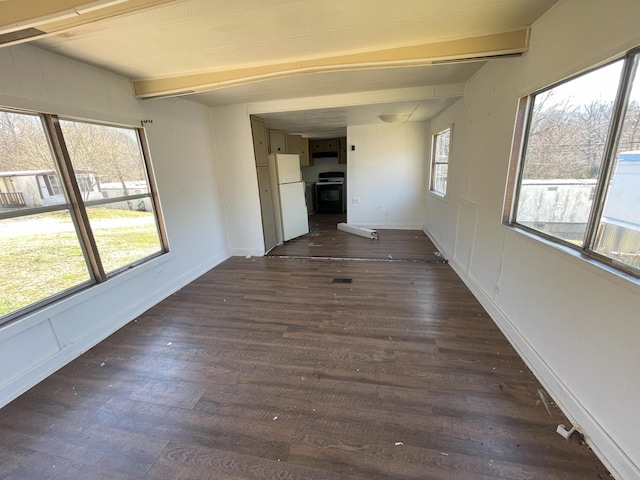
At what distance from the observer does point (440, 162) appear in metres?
4.89

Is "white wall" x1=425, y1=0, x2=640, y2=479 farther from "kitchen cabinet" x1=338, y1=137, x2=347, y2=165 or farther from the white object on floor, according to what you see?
"kitchen cabinet" x1=338, y1=137, x2=347, y2=165

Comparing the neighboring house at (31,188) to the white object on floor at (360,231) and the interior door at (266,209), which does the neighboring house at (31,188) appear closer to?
the interior door at (266,209)

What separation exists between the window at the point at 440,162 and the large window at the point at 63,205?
179 inches

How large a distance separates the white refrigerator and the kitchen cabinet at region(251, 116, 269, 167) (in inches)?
13.8

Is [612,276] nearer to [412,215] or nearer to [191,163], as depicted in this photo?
[191,163]

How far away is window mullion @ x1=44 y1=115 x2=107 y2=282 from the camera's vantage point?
6.85 ft

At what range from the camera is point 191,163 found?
3639mm

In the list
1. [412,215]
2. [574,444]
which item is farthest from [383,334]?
[412,215]

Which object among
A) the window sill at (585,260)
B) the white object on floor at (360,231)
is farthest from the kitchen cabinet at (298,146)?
the window sill at (585,260)

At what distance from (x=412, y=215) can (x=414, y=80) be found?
3323 mm

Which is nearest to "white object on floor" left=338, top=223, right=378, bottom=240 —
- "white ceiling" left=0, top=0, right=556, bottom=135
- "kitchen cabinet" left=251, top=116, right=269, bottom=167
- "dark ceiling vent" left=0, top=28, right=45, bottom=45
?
"kitchen cabinet" left=251, top=116, right=269, bottom=167

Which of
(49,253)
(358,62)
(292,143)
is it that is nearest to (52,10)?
(49,253)

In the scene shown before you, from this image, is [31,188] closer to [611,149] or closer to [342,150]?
[611,149]

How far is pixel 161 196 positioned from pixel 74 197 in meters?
0.95
